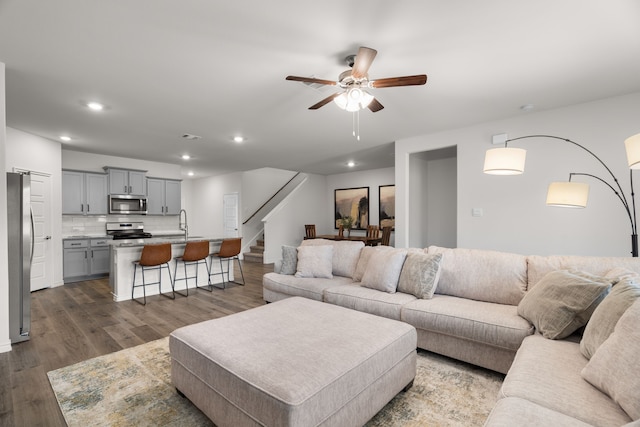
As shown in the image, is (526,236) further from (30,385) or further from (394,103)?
(30,385)

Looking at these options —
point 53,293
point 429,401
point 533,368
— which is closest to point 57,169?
point 53,293

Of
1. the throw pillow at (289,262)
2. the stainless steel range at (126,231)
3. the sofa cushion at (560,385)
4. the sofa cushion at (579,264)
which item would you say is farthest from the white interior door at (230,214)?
the sofa cushion at (560,385)

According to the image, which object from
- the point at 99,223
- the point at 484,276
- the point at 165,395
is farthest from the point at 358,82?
the point at 99,223

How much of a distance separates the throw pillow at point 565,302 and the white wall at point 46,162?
6.75 meters

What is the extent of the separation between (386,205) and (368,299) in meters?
5.78

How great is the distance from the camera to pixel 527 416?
3.87ft

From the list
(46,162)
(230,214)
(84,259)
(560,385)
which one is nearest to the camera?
(560,385)

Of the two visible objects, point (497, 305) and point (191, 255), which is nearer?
point (497, 305)

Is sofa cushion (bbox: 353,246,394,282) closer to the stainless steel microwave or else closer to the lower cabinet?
the lower cabinet

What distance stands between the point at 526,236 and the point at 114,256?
601 centimetres

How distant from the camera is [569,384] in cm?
139

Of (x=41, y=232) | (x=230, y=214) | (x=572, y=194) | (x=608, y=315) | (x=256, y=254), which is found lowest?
(x=256, y=254)

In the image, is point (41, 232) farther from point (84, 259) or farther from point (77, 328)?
point (77, 328)

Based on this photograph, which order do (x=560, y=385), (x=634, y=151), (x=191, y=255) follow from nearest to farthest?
(x=560, y=385)
(x=634, y=151)
(x=191, y=255)
